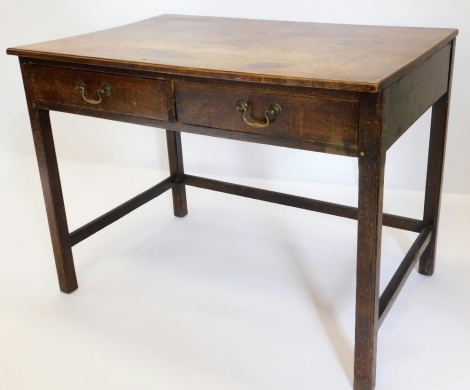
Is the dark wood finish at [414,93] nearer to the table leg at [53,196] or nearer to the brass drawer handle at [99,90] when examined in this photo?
the brass drawer handle at [99,90]

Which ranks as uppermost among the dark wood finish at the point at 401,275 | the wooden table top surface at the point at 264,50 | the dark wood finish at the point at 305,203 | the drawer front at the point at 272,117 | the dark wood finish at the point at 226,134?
the wooden table top surface at the point at 264,50

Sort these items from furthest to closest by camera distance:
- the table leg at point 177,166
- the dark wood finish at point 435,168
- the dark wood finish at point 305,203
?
the table leg at point 177,166
the dark wood finish at point 305,203
the dark wood finish at point 435,168

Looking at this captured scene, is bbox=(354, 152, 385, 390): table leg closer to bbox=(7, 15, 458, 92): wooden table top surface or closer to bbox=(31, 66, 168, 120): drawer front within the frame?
bbox=(7, 15, 458, 92): wooden table top surface

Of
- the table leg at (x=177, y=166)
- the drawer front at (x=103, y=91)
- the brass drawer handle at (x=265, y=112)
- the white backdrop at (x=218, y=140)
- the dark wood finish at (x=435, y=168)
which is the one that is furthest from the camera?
the white backdrop at (x=218, y=140)

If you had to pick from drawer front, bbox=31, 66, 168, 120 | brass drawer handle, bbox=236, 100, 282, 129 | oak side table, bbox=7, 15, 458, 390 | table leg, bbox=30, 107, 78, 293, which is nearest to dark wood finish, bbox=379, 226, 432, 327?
oak side table, bbox=7, 15, 458, 390

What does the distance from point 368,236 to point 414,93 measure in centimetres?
43

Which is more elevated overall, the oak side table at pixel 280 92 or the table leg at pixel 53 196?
the oak side table at pixel 280 92

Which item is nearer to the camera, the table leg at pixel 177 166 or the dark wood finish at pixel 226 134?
the dark wood finish at pixel 226 134

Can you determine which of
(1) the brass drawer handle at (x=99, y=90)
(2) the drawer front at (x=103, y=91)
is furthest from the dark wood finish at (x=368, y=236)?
(1) the brass drawer handle at (x=99, y=90)

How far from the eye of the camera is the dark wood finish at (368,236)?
1.54 m

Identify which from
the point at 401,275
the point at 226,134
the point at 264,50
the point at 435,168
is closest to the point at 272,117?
the point at 226,134

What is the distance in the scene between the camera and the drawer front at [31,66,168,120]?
189 centimetres

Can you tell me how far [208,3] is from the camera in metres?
3.20

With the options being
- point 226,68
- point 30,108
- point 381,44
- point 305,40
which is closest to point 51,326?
point 30,108
